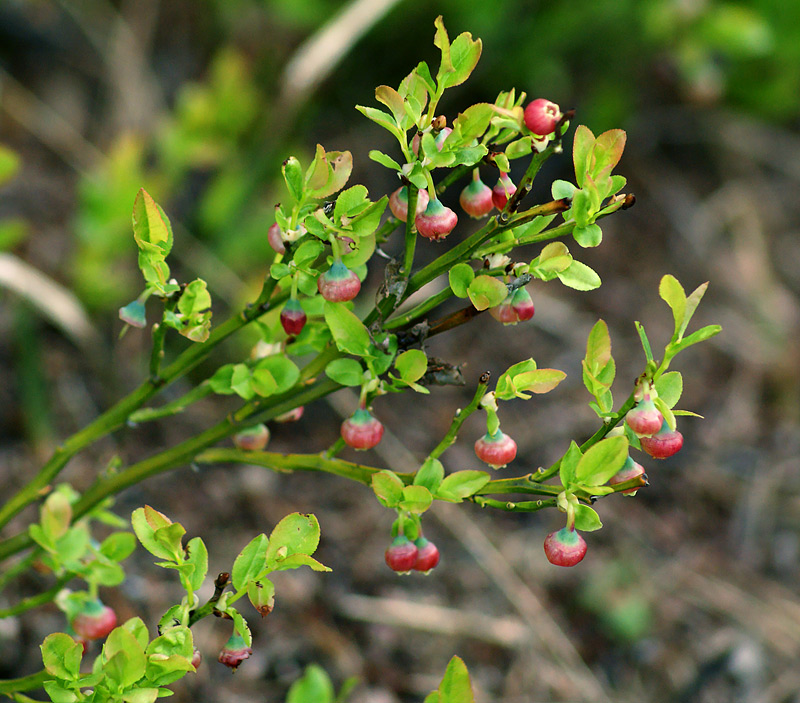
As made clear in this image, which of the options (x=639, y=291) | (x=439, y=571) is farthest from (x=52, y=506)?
(x=639, y=291)

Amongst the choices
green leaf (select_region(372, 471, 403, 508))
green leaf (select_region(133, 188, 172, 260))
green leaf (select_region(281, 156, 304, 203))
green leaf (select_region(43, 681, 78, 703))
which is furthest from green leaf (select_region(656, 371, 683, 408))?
green leaf (select_region(43, 681, 78, 703))

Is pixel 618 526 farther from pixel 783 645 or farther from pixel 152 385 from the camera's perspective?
pixel 152 385

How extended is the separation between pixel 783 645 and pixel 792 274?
1540mm

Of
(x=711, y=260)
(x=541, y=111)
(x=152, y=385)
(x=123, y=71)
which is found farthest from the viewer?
(x=711, y=260)

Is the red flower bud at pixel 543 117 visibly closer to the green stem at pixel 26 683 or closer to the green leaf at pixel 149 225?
the green leaf at pixel 149 225

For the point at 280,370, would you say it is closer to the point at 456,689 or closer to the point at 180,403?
the point at 180,403

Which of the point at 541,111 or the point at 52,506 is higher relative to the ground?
the point at 541,111

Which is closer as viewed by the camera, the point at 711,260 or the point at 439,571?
the point at 439,571

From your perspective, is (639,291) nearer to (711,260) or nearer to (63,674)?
(711,260)

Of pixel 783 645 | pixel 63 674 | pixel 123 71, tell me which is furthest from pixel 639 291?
pixel 63 674

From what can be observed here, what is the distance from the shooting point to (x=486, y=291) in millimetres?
651

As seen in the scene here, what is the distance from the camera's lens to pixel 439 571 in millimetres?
1785

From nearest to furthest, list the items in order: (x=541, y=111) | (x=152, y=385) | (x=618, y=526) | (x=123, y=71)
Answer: (x=541, y=111), (x=152, y=385), (x=618, y=526), (x=123, y=71)

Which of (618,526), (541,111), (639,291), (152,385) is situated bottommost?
(618,526)
